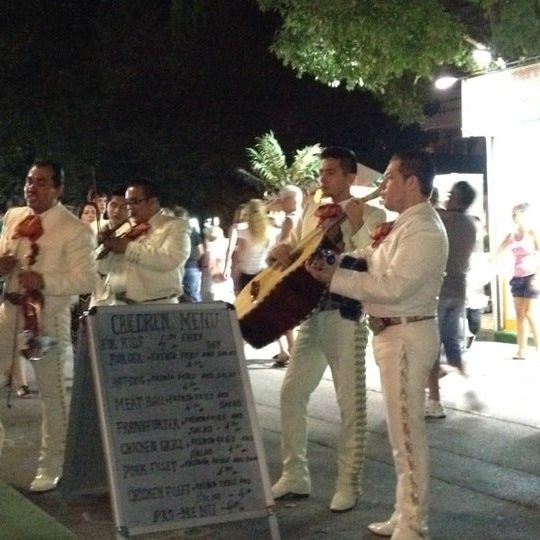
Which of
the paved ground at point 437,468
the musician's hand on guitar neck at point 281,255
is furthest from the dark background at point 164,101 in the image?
the musician's hand on guitar neck at point 281,255

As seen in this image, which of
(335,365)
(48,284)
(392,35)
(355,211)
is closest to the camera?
(355,211)

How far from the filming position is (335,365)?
6188 millimetres

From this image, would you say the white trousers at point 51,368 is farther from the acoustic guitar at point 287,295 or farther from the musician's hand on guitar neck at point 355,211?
the musician's hand on guitar neck at point 355,211

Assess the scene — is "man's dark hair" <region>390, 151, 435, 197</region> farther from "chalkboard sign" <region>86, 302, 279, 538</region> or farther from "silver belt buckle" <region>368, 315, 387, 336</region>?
"chalkboard sign" <region>86, 302, 279, 538</region>

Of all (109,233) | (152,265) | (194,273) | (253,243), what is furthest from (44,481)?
(194,273)

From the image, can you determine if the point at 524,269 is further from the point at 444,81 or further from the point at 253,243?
the point at 444,81

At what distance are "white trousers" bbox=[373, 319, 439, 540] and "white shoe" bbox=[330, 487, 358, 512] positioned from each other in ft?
2.72

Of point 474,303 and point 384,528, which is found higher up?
point 474,303

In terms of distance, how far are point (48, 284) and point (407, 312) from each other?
245 cm

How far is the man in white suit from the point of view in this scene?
667 centimetres

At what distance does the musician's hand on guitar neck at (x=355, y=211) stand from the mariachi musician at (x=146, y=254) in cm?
167

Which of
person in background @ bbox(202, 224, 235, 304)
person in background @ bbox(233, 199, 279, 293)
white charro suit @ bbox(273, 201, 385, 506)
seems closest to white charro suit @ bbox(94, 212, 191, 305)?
white charro suit @ bbox(273, 201, 385, 506)

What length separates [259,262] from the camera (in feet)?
39.2

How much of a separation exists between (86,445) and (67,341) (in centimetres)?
90
